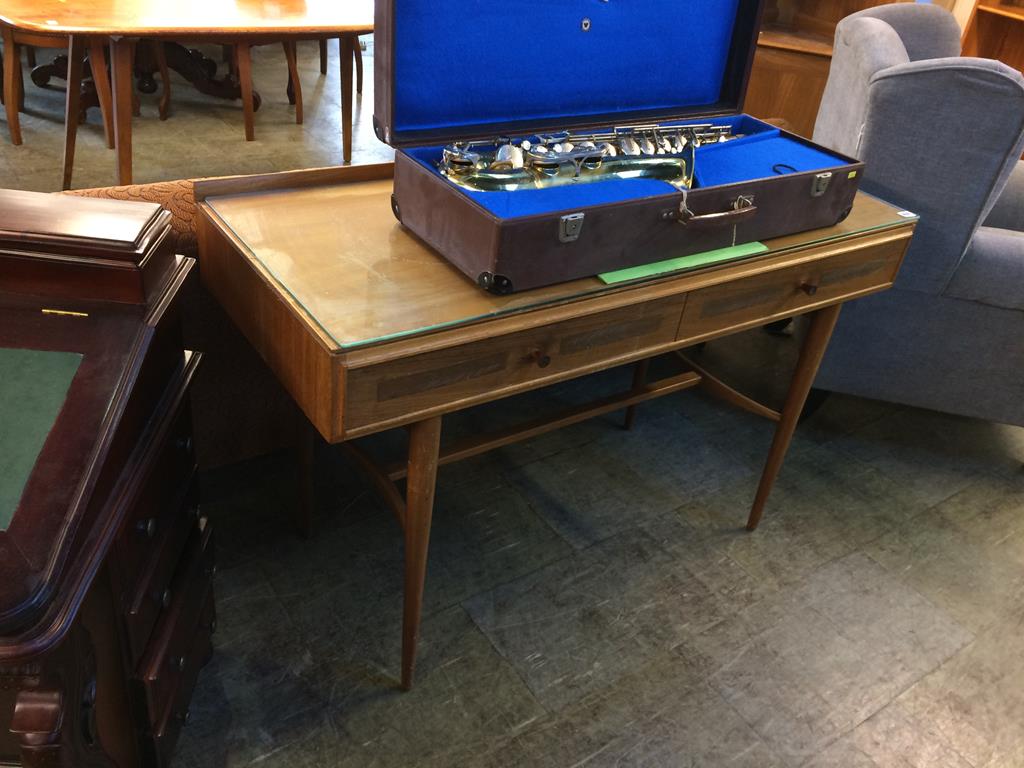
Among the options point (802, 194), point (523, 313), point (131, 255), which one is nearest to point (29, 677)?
point (131, 255)

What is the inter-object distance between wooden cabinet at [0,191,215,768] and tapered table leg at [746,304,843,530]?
128 cm

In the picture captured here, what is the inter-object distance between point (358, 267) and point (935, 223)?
5.01ft

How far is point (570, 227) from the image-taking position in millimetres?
1222

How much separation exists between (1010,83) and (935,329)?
66 cm

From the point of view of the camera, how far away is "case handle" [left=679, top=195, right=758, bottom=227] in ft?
4.42

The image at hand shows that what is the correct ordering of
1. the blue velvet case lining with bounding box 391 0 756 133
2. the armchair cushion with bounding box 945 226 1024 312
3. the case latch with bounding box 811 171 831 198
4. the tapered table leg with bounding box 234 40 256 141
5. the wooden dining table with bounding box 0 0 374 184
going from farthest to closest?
1. the tapered table leg with bounding box 234 40 256 141
2. the wooden dining table with bounding box 0 0 374 184
3. the armchair cushion with bounding box 945 226 1024 312
4. the case latch with bounding box 811 171 831 198
5. the blue velvet case lining with bounding box 391 0 756 133

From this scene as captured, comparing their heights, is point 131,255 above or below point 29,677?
above

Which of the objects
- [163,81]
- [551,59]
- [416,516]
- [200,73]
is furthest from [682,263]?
[200,73]

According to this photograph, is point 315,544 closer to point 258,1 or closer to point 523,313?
point 523,313

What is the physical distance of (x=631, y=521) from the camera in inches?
84.2

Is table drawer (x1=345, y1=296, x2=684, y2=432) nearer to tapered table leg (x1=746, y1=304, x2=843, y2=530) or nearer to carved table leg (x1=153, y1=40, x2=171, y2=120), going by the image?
tapered table leg (x1=746, y1=304, x2=843, y2=530)

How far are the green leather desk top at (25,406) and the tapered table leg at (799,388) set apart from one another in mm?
1427

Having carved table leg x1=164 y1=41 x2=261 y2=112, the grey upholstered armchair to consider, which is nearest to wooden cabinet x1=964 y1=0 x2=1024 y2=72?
the grey upholstered armchair

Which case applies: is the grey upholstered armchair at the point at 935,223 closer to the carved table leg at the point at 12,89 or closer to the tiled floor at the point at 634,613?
the tiled floor at the point at 634,613
